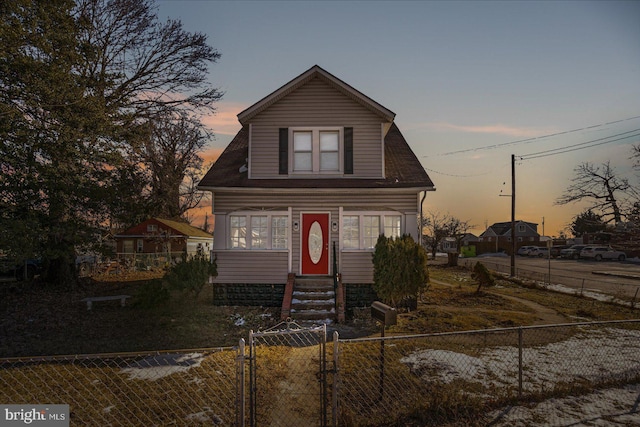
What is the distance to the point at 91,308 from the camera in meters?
14.4

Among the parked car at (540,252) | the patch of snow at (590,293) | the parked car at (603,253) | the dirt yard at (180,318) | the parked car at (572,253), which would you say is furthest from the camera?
the parked car at (540,252)

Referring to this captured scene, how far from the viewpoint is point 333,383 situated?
16.9 feet

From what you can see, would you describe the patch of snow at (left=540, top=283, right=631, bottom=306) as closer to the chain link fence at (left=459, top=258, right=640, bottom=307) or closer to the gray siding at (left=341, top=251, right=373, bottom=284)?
the chain link fence at (left=459, top=258, right=640, bottom=307)

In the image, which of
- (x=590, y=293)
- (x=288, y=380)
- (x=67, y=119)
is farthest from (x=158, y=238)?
(x=590, y=293)

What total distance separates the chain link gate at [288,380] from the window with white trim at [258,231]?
192 inches

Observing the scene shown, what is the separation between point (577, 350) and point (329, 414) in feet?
22.7

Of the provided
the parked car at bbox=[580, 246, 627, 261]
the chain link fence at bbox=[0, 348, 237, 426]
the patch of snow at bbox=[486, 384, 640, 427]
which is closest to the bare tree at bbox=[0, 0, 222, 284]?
the chain link fence at bbox=[0, 348, 237, 426]

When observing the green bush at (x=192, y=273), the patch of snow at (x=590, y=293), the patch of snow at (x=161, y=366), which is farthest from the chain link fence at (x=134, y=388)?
the patch of snow at (x=590, y=293)

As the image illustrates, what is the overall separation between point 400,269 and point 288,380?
5986 mm

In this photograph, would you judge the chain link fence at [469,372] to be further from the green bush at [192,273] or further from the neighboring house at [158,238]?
the neighboring house at [158,238]

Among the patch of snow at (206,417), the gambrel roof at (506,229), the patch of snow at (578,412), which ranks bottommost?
the patch of snow at (206,417)

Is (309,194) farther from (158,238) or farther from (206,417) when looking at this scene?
(158,238)

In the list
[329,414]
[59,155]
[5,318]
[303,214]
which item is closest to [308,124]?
[303,214]

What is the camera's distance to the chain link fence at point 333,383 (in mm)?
5574
